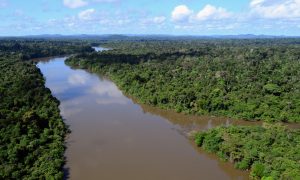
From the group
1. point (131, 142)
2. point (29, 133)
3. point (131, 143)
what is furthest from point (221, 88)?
point (29, 133)

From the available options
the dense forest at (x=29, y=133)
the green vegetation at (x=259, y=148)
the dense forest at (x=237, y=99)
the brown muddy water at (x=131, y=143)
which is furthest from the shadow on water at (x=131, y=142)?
the dense forest at (x=29, y=133)

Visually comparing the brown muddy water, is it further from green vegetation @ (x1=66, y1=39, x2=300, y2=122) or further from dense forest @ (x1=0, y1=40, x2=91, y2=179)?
green vegetation @ (x1=66, y1=39, x2=300, y2=122)

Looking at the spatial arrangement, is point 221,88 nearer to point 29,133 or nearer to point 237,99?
point 237,99

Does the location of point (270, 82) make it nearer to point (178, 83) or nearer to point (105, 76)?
point (178, 83)

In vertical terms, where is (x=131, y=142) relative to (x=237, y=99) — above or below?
below

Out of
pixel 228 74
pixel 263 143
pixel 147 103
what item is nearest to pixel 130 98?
pixel 147 103

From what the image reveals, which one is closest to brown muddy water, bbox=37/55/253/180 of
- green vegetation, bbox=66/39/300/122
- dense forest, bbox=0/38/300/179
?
dense forest, bbox=0/38/300/179

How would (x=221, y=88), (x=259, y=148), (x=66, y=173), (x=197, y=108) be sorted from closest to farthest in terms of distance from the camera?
(x=66, y=173), (x=259, y=148), (x=197, y=108), (x=221, y=88)

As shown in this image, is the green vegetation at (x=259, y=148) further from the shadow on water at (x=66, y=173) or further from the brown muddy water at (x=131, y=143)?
the shadow on water at (x=66, y=173)
